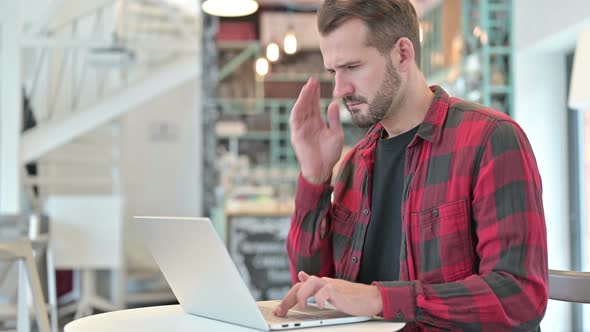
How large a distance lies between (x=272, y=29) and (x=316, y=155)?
9124mm

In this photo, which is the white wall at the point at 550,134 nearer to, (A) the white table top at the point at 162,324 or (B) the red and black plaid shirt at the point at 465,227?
(B) the red and black plaid shirt at the point at 465,227

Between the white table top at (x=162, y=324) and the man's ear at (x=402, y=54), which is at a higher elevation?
the man's ear at (x=402, y=54)

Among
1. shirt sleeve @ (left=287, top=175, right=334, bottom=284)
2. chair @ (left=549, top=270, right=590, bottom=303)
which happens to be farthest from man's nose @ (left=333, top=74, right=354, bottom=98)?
chair @ (left=549, top=270, right=590, bottom=303)

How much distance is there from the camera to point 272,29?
416 inches

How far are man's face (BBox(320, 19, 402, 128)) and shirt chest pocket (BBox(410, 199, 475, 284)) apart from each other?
248mm

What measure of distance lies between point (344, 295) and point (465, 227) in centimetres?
30

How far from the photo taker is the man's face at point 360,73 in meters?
1.50

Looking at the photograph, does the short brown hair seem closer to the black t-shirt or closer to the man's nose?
the man's nose

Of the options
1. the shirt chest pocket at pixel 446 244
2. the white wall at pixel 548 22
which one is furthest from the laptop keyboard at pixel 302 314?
the white wall at pixel 548 22

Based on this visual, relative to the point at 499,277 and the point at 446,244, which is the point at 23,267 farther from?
the point at 499,277

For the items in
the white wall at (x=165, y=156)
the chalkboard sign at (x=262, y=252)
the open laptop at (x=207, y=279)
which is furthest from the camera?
the white wall at (x=165, y=156)

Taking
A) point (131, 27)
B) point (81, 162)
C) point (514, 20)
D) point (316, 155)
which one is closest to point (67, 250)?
point (81, 162)

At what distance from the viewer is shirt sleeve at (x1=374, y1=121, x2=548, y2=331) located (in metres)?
1.30

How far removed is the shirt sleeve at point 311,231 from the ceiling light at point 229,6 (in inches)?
140
